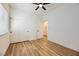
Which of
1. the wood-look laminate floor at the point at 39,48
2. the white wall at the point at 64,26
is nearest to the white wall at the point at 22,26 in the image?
the wood-look laminate floor at the point at 39,48

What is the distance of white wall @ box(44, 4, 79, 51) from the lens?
3053 millimetres

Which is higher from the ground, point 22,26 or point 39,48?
point 22,26

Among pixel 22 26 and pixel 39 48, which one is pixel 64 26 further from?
pixel 22 26

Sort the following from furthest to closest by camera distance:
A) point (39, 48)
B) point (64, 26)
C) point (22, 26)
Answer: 1. point (64, 26)
2. point (39, 48)
3. point (22, 26)

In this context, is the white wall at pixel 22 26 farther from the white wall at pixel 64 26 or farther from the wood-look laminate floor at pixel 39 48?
the white wall at pixel 64 26

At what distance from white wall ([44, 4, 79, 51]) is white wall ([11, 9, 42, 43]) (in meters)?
0.58

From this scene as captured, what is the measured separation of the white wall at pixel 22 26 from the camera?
7.80ft

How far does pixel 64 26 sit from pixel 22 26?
58.7 inches

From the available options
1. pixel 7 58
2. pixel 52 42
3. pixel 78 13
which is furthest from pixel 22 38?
pixel 78 13

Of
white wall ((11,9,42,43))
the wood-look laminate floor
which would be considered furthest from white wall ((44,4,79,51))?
white wall ((11,9,42,43))

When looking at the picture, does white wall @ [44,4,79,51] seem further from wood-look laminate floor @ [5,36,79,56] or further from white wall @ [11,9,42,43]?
white wall @ [11,9,42,43]

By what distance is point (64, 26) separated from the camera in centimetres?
321

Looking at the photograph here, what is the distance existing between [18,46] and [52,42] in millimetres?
1177

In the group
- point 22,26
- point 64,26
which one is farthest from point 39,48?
point 64,26
